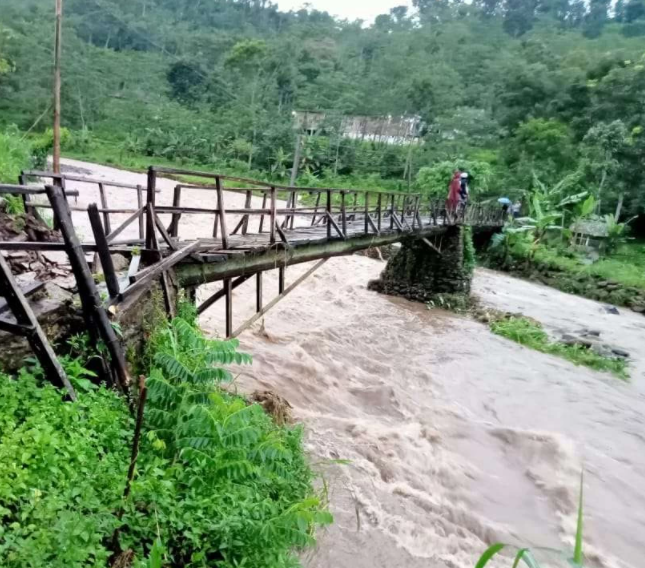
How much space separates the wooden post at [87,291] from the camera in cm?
376

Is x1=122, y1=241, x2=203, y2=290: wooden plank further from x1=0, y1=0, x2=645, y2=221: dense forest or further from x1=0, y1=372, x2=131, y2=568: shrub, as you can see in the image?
x1=0, y1=0, x2=645, y2=221: dense forest

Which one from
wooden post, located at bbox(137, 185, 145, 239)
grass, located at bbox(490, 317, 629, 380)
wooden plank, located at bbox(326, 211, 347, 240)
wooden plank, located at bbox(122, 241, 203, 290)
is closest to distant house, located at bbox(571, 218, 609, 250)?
grass, located at bbox(490, 317, 629, 380)

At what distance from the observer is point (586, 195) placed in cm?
2397

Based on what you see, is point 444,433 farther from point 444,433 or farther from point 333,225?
point 333,225

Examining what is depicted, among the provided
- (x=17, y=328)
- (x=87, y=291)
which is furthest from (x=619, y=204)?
(x=17, y=328)

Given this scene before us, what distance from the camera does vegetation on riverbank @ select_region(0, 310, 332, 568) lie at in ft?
9.14

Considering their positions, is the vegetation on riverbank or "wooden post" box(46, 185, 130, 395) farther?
"wooden post" box(46, 185, 130, 395)

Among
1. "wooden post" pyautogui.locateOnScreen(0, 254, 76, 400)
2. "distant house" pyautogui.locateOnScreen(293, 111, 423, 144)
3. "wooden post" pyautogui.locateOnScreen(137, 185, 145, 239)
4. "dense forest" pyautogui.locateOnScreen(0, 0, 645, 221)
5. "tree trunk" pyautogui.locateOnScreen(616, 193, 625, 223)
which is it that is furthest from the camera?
"distant house" pyautogui.locateOnScreen(293, 111, 423, 144)

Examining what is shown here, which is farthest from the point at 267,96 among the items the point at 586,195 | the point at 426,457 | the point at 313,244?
the point at 426,457

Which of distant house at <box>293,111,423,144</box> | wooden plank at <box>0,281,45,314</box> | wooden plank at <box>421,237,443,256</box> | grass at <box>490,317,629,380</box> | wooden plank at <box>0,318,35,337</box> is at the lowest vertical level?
grass at <box>490,317,629,380</box>

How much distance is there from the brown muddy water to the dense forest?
1604 cm

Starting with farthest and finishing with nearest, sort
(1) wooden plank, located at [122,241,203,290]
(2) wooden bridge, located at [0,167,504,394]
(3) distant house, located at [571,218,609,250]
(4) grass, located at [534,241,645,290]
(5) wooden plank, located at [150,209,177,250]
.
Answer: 1. (3) distant house, located at [571,218,609,250]
2. (4) grass, located at [534,241,645,290]
3. (5) wooden plank, located at [150,209,177,250]
4. (1) wooden plank, located at [122,241,203,290]
5. (2) wooden bridge, located at [0,167,504,394]

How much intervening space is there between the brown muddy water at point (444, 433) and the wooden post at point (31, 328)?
2.36m

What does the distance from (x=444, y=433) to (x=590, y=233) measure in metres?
18.9
